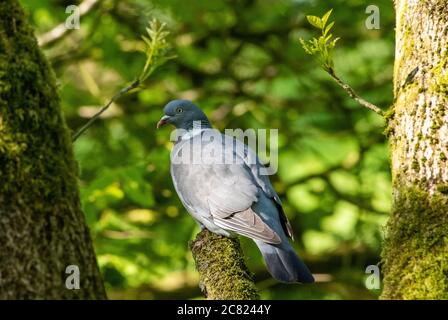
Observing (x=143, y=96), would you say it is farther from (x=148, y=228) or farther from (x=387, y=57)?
(x=387, y=57)

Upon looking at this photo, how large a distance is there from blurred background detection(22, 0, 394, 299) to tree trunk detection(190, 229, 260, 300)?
2.43m

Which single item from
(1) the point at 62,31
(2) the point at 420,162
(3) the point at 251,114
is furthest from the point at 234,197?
(1) the point at 62,31

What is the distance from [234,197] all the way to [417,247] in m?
1.95

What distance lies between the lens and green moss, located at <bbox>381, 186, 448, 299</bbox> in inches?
98.6

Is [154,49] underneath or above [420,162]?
above

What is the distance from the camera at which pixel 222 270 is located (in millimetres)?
3219

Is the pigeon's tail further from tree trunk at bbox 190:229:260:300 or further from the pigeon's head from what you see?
the pigeon's head

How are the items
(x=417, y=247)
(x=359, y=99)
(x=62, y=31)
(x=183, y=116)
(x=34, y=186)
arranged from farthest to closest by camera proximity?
1. (x=62, y=31)
2. (x=183, y=116)
3. (x=34, y=186)
4. (x=359, y=99)
5. (x=417, y=247)

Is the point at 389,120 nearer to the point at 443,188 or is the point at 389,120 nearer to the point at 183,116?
the point at 443,188

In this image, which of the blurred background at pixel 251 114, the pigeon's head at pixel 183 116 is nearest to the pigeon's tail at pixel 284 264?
the pigeon's head at pixel 183 116

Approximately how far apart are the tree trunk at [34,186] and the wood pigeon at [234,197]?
1055 millimetres

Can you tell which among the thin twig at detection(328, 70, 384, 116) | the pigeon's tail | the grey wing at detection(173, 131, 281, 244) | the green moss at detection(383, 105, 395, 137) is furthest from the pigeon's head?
the green moss at detection(383, 105, 395, 137)

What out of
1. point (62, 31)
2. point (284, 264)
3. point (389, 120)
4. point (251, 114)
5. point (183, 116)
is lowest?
point (284, 264)
